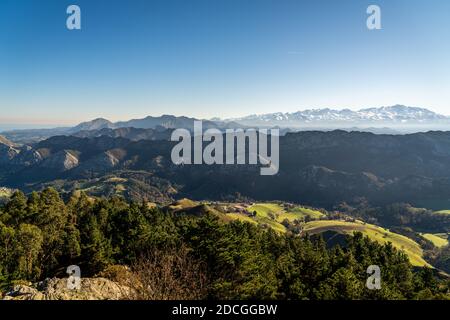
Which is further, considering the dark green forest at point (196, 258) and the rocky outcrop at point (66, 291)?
the dark green forest at point (196, 258)

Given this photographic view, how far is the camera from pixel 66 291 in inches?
1217

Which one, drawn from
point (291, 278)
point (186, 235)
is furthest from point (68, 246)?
point (291, 278)

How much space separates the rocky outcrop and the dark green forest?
704cm

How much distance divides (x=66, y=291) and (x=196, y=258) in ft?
57.1

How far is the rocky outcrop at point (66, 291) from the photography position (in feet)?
95.1

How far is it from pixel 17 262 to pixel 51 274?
5806 mm

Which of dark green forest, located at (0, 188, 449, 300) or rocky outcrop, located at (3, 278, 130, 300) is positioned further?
dark green forest, located at (0, 188, 449, 300)

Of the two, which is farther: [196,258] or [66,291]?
[196,258]

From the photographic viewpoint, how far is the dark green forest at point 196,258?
38.8m

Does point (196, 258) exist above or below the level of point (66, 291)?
below

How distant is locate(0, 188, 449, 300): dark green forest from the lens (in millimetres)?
38750

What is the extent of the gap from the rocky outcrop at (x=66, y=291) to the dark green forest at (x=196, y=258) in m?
7.04
